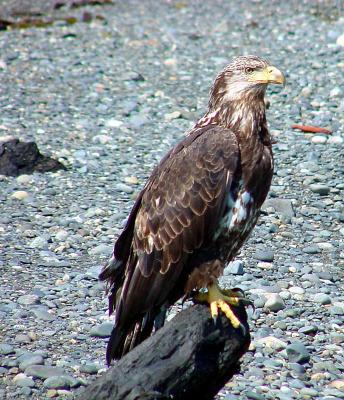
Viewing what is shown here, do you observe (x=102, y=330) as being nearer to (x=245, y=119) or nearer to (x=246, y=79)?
(x=245, y=119)

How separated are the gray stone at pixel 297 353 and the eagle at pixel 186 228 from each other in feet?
3.24

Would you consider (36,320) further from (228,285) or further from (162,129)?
(162,129)

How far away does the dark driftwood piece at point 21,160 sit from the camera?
34.0ft

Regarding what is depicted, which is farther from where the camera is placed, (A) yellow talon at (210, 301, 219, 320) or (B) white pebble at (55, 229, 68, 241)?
(B) white pebble at (55, 229, 68, 241)

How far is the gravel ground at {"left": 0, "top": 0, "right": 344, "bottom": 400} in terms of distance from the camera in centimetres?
693

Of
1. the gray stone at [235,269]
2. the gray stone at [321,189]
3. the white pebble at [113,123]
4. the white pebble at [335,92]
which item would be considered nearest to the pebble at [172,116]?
the white pebble at [113,123]

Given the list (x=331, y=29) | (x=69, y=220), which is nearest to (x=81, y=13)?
(x=331, y=29)

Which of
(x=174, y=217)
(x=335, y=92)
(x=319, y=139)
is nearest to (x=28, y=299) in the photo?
(x=174, y=217)

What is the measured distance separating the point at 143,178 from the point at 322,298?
3159 mm

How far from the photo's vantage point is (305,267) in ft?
27.6

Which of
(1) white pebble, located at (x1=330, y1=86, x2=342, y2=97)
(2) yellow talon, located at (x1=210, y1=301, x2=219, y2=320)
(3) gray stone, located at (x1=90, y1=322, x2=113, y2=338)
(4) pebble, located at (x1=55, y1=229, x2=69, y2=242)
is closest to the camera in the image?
(2) yellow talon, located at (x1=210, y1=301, x2=219, y2=320)

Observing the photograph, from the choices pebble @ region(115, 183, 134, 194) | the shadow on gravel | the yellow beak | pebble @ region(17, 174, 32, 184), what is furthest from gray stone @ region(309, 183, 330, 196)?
the shadow on gravel

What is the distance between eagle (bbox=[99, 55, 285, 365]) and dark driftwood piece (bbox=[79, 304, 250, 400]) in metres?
0.40

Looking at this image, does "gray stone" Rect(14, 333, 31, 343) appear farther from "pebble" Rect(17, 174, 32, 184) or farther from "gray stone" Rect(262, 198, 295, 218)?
"pebble" Rect(17, 174, 32, 184)
